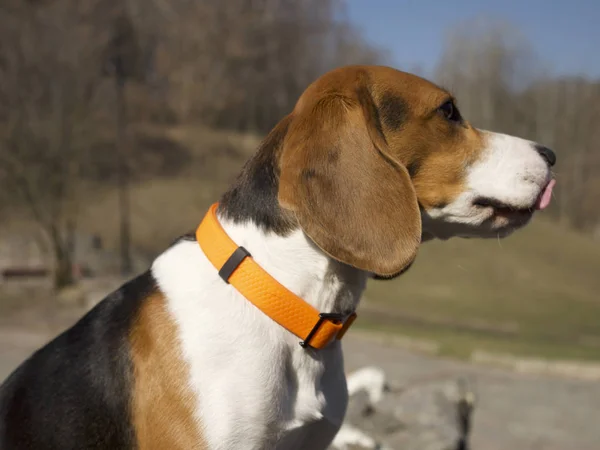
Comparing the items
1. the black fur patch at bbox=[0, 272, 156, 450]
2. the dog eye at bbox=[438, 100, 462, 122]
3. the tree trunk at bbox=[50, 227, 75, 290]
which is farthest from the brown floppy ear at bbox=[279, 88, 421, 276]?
the tree trunk at bbox=[50, 227, 75, 290]

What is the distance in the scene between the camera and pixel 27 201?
21547 millimetres

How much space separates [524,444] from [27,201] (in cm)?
1888

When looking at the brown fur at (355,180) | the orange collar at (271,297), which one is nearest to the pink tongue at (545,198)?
the brown fur at (355,180)

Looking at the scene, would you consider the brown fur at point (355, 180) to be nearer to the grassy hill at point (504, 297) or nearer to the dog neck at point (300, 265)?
the dog neck at point (300, 265)

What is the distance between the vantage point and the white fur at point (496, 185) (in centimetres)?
262

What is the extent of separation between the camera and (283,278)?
8.14ft

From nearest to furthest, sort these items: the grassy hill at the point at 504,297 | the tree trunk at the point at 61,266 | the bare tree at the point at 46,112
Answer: the grassy hill at the point at 504,297
the tree trunk at the point at 61,266
the bare tree at the point at 46,112

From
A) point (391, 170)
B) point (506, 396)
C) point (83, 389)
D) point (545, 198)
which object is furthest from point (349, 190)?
point (506, 396)

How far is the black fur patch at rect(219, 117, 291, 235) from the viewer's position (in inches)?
99.9

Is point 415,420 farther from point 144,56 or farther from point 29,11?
point 144,56

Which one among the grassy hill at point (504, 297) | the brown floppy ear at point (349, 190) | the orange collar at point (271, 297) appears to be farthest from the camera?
the grassy hill at point (504, 297)

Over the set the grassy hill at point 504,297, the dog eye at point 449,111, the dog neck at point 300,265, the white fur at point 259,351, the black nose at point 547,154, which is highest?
the dog eye at point 449,111

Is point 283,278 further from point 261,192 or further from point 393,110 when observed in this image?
point 393,110

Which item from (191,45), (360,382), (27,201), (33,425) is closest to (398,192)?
(33,425)
